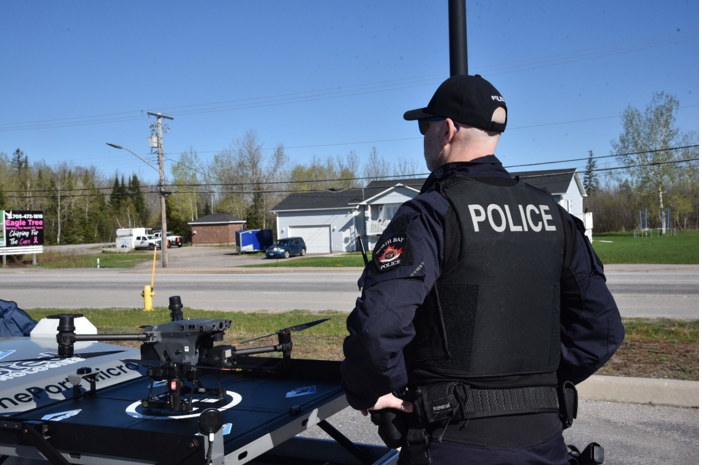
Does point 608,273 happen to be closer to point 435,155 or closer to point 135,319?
point 135,319

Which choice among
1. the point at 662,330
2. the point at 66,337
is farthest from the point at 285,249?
the point at 66,337

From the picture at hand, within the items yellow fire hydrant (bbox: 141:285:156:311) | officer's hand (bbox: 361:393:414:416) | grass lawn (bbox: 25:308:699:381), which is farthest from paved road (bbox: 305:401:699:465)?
yellow fire hydrant (bbox: 141:285:156:311)

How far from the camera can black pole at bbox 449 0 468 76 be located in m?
5.06

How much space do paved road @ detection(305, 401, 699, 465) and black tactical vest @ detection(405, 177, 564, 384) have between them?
320 cm

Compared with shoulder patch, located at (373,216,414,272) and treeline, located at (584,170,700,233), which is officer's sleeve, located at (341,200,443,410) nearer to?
shoulder patch, located at (373,216,414,272)

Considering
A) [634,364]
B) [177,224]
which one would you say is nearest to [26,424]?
[634,364]

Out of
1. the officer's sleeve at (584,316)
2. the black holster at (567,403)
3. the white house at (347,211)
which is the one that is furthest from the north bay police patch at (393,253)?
the white house at (347,211)

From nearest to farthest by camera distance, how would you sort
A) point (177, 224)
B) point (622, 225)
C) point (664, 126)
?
point (664, 126) < point (622, 225) < point (177, 224)

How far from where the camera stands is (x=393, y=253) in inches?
79.2

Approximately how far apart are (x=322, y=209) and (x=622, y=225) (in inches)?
1598

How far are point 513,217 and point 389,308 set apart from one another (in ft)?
1.87

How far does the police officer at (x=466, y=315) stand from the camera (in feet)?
6.50

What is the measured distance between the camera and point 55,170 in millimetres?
94812

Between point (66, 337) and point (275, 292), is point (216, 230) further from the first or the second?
point (66, 337)
